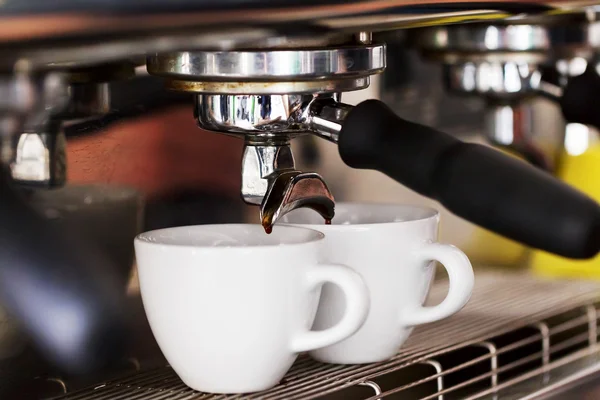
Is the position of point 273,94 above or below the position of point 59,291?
above

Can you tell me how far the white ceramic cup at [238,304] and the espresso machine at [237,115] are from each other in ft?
0.09

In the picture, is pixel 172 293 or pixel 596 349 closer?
pixel 172 293

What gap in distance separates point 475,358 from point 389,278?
0.10 m

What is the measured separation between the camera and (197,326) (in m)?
0.47

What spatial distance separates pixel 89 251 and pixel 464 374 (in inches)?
8.9

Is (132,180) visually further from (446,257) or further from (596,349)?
(596,349)

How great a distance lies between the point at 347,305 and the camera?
1.57ft

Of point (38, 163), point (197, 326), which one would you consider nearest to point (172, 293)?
point (197, 326)

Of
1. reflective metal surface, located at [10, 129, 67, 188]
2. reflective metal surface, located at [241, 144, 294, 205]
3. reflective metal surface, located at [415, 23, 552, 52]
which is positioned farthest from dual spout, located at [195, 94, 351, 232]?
reflective metal surface, located at [415, 23, 552, 52]

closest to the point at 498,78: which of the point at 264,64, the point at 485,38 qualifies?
the point at 485,38

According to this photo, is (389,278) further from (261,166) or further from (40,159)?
(40,159)

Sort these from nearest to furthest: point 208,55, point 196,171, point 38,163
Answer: point 208,55 → point 38,163 → point 196,171

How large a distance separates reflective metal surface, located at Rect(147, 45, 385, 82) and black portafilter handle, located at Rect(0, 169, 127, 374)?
137 millimetres

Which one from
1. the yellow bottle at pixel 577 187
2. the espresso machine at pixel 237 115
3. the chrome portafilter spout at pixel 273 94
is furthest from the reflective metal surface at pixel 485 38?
the chrome portafilter spout at pixel 273 94
